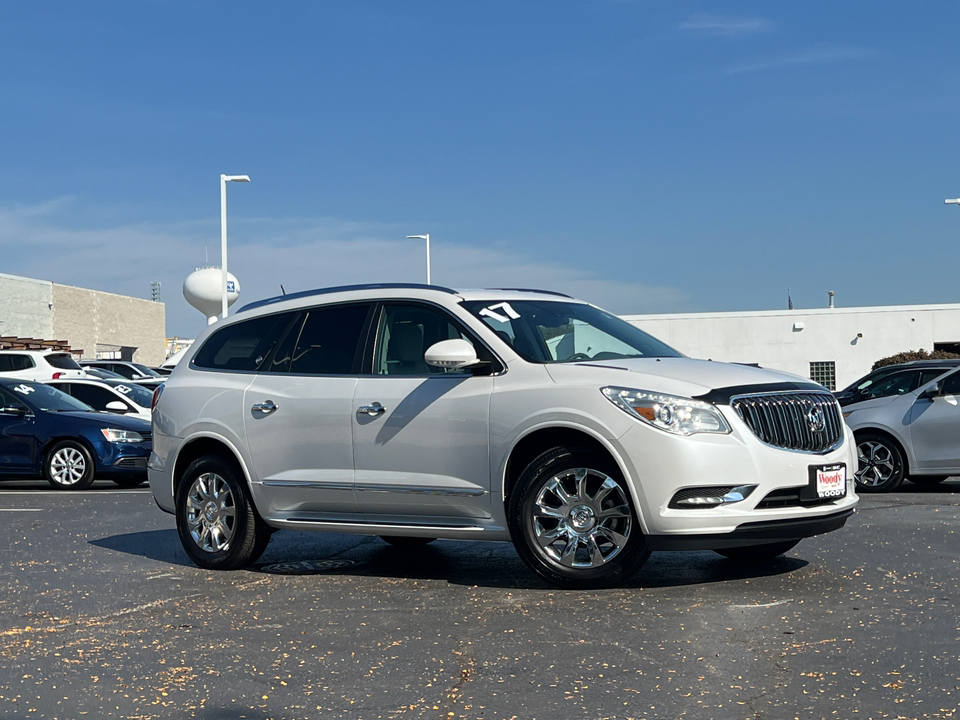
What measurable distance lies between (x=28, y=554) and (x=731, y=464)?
5.53 metres

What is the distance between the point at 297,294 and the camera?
868cm

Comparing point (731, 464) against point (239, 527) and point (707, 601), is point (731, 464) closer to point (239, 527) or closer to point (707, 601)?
point (707, 601)

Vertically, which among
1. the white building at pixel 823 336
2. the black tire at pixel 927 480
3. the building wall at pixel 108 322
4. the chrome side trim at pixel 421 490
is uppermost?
the building wall at pixel 108 322

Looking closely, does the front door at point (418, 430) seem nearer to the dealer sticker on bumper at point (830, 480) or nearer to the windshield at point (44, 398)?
the dealer sticker on bumper at point (830, 480)

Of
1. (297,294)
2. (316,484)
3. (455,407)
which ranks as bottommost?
(316,484)

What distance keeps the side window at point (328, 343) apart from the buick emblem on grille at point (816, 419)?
9.35 feet

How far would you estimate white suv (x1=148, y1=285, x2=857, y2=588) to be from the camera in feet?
21.8

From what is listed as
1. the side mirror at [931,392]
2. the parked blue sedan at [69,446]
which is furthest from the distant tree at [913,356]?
the parked blue sedan at [69,446]

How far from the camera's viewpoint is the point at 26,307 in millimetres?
57281

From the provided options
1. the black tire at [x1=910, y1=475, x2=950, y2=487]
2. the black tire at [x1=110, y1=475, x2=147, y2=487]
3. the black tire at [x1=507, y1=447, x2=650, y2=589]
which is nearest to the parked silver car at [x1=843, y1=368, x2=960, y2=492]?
the black tire at [x1=910, y1=475, x2=950, y2=487]

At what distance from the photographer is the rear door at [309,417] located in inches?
307

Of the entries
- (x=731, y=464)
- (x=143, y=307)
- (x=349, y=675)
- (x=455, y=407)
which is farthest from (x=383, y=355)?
(x=143, y=307)

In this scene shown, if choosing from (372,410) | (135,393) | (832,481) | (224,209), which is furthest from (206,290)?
(832,481)

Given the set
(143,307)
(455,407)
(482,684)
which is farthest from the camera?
(143,307)
